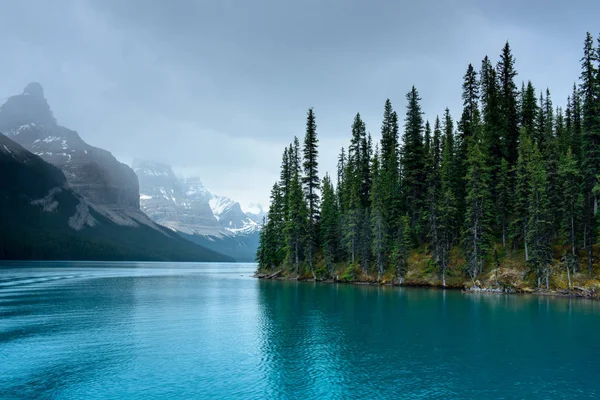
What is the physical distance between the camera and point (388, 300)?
55656 millimetres

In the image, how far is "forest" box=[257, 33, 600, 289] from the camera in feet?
205

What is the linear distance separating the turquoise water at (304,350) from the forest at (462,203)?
14222mm

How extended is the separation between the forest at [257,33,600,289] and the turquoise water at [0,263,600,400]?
14.2 meters

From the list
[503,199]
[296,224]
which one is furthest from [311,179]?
[503,199]

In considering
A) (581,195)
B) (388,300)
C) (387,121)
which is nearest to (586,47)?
(581,195)

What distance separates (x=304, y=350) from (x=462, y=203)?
58.6m

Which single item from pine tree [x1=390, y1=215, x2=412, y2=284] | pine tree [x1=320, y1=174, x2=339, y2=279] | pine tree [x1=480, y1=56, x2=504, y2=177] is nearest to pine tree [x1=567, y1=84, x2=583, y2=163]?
pine tree [x1=480, y1=56, x2=504, y2=177]

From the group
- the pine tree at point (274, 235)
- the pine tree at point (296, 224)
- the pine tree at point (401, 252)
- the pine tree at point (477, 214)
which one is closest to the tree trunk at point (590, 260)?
the pine tree at point (477, 214)

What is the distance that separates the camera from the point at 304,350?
29.7 meters

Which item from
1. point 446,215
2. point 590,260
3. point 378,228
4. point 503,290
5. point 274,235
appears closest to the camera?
point 590,260

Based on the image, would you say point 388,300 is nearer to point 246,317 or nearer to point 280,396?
point 246,317

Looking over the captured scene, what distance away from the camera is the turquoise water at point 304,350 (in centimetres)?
2162

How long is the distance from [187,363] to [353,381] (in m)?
11.3

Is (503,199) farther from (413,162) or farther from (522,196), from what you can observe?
(413,162)
